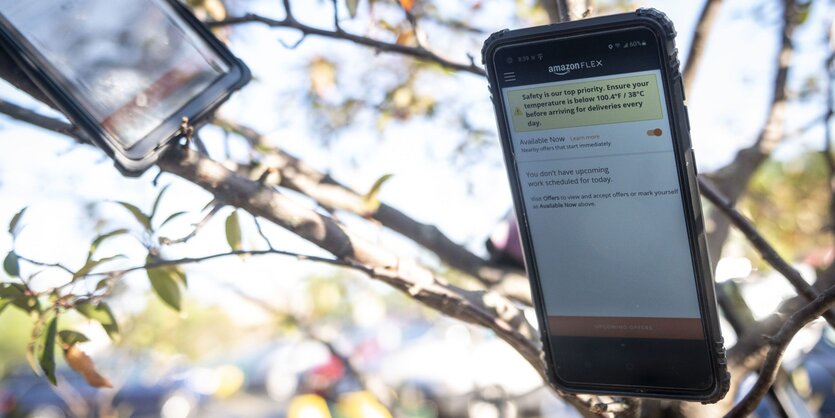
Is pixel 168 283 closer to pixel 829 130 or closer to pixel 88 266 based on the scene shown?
pixel 88 266

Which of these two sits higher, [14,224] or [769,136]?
[14,224]

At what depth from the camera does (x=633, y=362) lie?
0.78 m

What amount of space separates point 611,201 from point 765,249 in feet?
0.94

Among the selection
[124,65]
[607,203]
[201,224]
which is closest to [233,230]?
[201,224]

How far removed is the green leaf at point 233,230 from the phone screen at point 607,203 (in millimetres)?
373

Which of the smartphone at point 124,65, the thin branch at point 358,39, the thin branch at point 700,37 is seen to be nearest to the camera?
the smartphone at point 124,65

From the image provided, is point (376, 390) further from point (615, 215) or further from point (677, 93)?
point (677, 93)

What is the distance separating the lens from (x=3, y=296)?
92 centimetres

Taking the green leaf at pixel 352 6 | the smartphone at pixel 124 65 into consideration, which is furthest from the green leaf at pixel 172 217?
the green leaf at pixel 352 6

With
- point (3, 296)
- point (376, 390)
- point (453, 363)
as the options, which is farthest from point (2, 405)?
point (3, 296)

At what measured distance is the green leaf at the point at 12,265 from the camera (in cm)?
94

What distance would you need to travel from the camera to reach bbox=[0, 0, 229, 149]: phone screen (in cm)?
84

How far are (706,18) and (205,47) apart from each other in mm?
929

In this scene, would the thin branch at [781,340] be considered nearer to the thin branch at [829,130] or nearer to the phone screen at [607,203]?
the phone screen at [607,203]
